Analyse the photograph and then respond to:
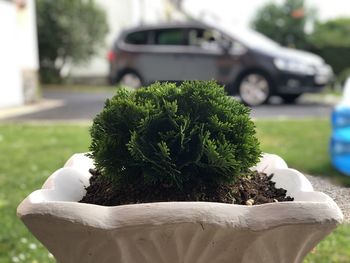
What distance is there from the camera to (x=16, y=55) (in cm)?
1041

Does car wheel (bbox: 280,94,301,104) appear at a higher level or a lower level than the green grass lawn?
lower

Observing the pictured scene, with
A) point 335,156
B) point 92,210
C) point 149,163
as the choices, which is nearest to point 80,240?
point 92,210

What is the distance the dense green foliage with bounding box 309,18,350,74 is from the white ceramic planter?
1987cm

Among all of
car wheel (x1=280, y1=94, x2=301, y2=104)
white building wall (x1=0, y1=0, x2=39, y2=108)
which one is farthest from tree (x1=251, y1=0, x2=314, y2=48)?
white building wall (x1=0, y1=0, x2=39, y2=108)

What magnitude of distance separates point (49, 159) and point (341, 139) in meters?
2.65

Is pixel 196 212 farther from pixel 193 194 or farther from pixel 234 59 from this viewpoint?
pixel 234 59

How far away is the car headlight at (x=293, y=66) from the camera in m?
9.63

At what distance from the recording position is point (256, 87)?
31.6 ft

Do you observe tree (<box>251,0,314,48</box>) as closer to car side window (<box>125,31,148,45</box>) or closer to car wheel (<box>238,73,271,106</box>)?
car wheel (<box>238,73,271,106</box>)

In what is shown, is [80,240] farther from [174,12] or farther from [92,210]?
[174,12]

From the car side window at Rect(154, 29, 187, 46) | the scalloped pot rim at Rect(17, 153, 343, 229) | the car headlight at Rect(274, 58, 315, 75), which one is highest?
the scalloped pot rim at Rect(17, 153, 343, 229)

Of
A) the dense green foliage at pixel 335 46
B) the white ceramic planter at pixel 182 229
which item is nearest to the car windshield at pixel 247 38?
the white ceramic planter at pixel 182 229

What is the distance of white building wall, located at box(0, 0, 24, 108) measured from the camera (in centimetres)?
991

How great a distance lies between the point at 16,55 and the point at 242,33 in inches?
174
